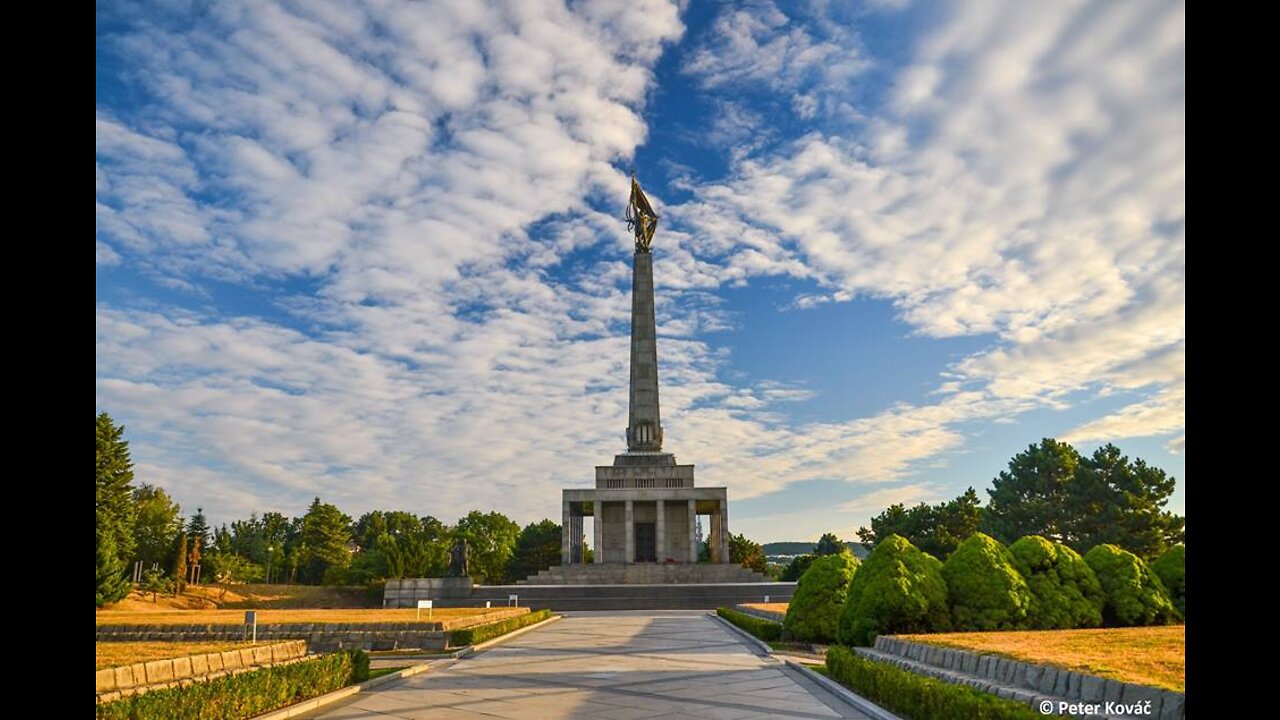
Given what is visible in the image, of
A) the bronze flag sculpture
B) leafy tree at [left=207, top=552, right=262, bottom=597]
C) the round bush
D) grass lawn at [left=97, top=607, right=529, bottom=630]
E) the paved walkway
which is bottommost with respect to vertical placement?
leafy tree at [left=207, top=552, right=262, bottom=597]

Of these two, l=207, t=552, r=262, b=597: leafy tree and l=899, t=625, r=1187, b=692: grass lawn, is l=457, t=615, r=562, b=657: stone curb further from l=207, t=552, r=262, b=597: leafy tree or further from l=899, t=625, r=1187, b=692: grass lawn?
l=207, t=552, r=262, b=597: leafy tree

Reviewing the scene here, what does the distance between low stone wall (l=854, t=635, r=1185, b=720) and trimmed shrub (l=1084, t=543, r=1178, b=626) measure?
5.35 m

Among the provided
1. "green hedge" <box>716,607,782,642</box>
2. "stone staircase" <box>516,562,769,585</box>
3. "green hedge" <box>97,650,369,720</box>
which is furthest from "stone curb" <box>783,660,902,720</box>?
"stone staircase" <box>516,562,769,585</box>

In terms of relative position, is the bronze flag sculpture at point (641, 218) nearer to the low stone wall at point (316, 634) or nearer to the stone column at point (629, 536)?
the stone column at point (629, 536)

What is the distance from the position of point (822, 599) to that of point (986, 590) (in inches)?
205

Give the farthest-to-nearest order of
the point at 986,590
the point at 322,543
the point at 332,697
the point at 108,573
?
the point at 322,543
the point at 108,573
the point at 986,590
the point at 332,697

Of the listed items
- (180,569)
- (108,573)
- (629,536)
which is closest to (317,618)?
(108,573)

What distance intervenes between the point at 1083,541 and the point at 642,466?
24.2m

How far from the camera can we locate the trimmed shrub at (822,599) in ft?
63.0

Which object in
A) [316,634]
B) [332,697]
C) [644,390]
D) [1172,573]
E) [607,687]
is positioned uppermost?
[644,390]

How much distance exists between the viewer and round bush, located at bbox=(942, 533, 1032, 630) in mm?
14633

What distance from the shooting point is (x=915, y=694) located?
9383 mm

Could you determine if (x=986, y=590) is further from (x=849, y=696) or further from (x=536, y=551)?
(x=536, y=551)
